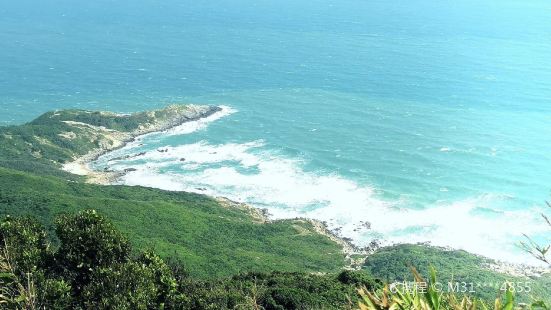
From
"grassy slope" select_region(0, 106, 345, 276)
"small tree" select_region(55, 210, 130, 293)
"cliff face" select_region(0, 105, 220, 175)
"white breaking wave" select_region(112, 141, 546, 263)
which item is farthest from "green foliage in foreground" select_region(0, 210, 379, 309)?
"cliff face" select_region(0, 105, 220, 175)

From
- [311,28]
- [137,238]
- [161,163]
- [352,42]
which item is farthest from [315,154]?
[311,28]

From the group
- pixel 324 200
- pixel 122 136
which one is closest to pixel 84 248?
pixel 324 200

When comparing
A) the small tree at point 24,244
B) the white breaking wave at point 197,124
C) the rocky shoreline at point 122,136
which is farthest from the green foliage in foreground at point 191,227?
the white breaking wave at point 197,124

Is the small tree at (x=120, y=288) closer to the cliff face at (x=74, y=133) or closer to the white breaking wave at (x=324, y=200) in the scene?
A: the white breaking wave at (x=324, y=200)

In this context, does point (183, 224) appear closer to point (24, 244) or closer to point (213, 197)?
point (213, 197)

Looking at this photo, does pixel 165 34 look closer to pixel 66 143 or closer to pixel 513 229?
pixel 66 143
